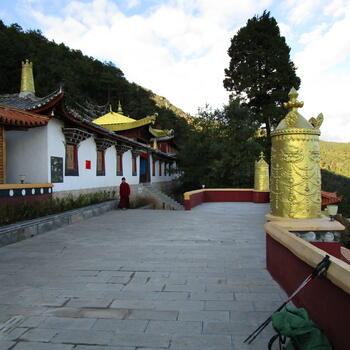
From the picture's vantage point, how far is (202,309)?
147 inches

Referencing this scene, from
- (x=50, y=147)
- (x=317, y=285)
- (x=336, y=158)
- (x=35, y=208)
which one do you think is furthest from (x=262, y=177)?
(x=336, y=158)

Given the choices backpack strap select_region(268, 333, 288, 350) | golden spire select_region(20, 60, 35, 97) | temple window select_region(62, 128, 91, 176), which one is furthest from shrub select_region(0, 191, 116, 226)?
backpack strap select_region(268, 333, 288, 350)

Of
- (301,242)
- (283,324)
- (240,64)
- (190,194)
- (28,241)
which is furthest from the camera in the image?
(240,64)

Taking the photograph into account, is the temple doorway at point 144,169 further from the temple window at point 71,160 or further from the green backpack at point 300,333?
the green backpack at point 300,333

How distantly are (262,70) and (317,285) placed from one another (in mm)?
32726

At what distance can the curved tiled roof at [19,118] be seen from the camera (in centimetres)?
967

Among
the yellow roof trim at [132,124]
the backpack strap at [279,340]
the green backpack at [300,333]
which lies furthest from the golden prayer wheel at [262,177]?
the green backpack at [300,333]

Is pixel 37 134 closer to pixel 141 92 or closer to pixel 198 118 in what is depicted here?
pixel 198 118

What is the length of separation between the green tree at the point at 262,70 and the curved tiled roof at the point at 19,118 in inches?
912

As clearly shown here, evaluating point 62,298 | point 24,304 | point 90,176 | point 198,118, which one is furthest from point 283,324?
point 198,118

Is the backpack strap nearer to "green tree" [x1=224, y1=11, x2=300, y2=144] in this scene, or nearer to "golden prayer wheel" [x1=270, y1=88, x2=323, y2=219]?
"golden prayer wheel" [x1=270, y1=88, x2=323, y2=219]

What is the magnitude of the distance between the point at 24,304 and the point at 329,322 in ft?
11.2

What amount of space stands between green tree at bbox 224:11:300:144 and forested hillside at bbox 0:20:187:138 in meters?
13.0

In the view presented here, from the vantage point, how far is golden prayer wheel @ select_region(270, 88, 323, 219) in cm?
566
